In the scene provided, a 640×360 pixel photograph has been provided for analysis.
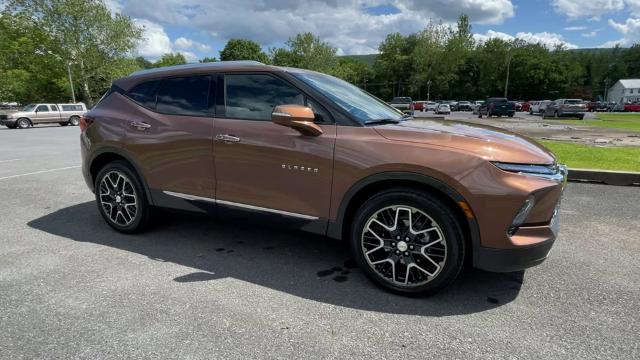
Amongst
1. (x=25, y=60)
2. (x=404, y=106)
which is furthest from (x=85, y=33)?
(x=404, y=106)

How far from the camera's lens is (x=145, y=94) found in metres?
4.10

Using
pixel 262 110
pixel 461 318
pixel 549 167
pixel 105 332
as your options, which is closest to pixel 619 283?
pixel 549 167

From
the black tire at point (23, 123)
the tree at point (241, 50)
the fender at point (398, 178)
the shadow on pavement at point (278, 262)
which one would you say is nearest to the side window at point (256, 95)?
the fender at point (398, 178)

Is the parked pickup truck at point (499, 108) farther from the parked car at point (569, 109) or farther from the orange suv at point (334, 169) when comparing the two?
the orange suv at point (334, 169)

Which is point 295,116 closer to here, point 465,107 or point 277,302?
point 277,302

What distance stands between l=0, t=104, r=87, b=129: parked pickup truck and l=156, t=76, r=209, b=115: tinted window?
27.0 meters

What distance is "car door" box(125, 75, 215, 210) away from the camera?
3.66 meters

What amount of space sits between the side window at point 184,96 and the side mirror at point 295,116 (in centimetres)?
102

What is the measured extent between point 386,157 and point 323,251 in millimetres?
1386

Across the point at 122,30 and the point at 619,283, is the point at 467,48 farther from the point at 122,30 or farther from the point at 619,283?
the point at 619,283

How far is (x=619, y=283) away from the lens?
312 centimetres

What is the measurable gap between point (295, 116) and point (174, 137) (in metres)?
1.47

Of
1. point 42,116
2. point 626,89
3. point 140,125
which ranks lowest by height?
point 42,116

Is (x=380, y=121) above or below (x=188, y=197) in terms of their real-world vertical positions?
above
